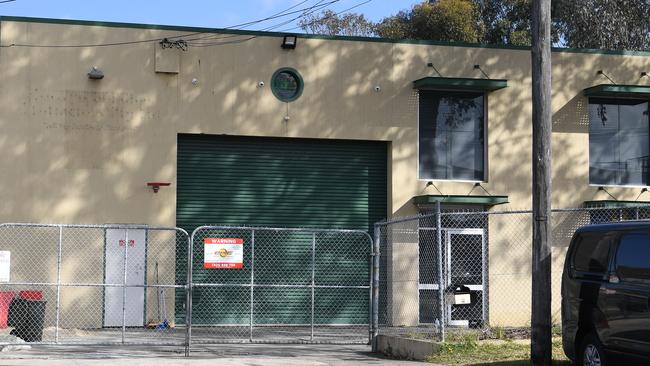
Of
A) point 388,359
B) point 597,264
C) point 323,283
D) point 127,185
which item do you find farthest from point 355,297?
point 597,264

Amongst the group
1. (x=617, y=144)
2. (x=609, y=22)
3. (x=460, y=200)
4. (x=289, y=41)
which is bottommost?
(x=460, y=200)

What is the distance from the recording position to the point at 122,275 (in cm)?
2225

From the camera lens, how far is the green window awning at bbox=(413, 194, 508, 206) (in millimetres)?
23391

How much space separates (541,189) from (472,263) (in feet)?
33.5

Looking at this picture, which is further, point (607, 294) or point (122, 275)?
point (122, 275)

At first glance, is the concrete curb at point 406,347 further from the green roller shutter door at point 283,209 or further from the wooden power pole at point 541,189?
the green roller shutter door at point 283,209

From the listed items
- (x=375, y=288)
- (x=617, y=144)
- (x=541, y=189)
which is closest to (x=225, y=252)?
(x=375, y=288)

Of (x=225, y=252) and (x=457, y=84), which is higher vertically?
(x=457, y=84)

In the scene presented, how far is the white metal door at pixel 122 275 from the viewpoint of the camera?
2197 cm

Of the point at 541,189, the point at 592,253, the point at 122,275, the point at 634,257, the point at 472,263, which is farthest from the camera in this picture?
the point at 472,263

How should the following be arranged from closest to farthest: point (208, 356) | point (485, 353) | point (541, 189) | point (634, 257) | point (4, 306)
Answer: point (634, 257) → point (541, 189) → point (485, 353) → point (208, 356) → point (4, 306)

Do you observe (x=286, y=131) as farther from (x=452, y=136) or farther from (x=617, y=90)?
(x=617, y=90)

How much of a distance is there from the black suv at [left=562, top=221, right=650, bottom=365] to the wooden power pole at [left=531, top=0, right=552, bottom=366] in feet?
1.77

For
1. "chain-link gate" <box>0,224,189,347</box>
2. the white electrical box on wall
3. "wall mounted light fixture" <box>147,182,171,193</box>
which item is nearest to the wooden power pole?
the white electrical box on wall
